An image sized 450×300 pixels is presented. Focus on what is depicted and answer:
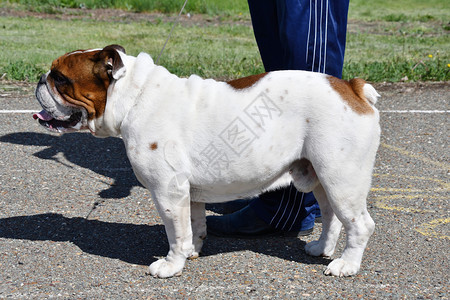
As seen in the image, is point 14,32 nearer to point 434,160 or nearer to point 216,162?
point 434,160

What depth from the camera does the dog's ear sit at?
3273 mm

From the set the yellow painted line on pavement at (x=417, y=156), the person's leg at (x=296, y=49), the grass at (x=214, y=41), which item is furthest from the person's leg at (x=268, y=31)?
the grass at (x=214, y=41)

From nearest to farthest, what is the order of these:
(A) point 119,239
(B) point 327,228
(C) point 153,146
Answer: (C) point 153,146 < (B) point 327,228 < (A) point 119,239

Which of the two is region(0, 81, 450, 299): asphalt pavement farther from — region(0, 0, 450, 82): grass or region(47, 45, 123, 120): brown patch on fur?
region(0, 0, 450, 82): grass

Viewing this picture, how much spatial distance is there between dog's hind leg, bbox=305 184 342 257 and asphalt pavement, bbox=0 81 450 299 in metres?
0.08

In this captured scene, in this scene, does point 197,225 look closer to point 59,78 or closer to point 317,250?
point 317,250

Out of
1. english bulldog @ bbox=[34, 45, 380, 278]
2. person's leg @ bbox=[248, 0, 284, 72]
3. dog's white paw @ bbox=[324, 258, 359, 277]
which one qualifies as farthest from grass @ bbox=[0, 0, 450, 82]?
dog's white paw @ bbox=[324, 258, 359, 277]

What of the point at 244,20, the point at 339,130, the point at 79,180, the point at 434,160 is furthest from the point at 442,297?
the point at 244,20

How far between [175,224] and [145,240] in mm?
649

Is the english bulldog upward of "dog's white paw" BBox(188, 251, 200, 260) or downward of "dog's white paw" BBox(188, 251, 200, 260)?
upward

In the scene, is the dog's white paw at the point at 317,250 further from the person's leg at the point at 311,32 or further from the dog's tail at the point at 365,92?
the person's leg at the point at 311,32

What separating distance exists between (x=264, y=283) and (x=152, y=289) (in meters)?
Answer: 0.60

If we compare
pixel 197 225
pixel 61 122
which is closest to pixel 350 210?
pixel 197 225

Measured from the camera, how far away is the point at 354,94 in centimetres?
332
